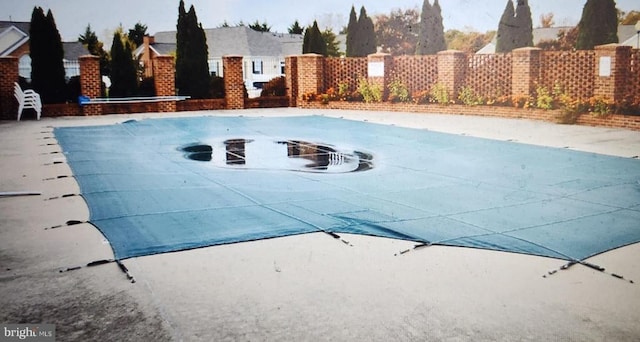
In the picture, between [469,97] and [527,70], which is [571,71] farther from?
[469,97]

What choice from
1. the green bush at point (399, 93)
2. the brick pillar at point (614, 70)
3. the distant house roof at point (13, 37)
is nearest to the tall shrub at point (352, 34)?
the green bush at point (399, 93)

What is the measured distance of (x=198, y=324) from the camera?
8.94 ft

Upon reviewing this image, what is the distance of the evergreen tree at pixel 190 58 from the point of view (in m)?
18.9

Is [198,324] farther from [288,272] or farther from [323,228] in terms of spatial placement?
[323,228]

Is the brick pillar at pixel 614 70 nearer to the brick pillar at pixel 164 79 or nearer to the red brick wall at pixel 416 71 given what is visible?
the red brick wall at pixel 416 71

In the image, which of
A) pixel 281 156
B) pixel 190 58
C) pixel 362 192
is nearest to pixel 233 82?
pixel 190 58

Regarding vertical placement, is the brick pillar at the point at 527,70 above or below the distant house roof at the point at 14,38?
below

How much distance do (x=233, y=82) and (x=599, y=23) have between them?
11.5 meters

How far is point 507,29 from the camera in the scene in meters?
23.1

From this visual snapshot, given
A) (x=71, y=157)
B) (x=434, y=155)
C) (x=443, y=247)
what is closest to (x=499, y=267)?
(x=443, y=247)

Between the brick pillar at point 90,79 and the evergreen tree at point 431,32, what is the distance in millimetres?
15757

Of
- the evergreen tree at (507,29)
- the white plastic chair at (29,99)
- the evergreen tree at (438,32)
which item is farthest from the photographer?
the evergreen tree at (438,32)

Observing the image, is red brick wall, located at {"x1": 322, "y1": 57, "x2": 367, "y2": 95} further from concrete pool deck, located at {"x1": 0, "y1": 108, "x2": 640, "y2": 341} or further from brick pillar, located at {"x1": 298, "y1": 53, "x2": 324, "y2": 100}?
concrete pool deck, located at {"x1": 0, "y1": 108, "x2": 640, "y2": 341}

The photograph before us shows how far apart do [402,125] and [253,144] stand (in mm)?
4059
